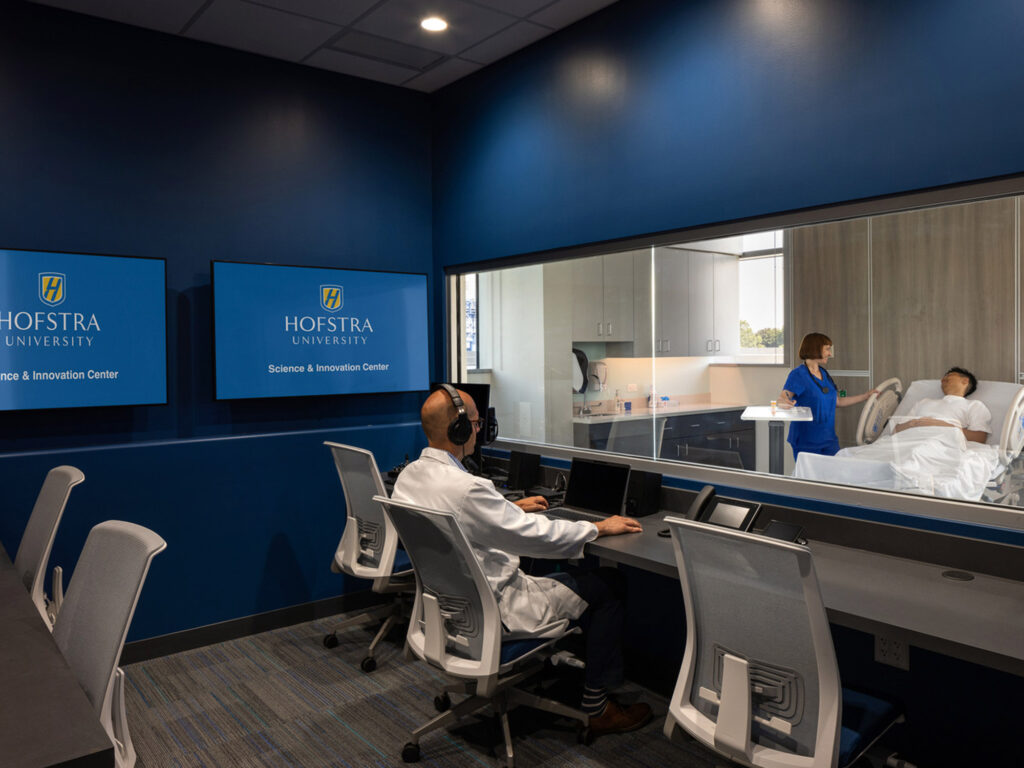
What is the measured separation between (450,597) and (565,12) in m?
2.73

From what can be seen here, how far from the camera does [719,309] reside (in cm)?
394

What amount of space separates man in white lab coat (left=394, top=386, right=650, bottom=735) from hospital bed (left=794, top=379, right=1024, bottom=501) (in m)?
0.83

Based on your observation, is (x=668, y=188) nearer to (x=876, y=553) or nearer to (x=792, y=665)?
(x=876, y=553)

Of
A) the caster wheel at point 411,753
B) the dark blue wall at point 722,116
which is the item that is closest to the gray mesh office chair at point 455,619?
the caster wheel at point 411,753

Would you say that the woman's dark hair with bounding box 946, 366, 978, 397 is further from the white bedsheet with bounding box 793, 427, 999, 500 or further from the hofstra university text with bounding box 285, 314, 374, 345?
the hofstra university text with bounding box 285, 314, 374, 345

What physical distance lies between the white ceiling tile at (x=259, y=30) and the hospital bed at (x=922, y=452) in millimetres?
3045

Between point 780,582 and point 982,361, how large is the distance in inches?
52.4

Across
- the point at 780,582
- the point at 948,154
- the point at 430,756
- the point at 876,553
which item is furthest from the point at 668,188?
the point at 430,756

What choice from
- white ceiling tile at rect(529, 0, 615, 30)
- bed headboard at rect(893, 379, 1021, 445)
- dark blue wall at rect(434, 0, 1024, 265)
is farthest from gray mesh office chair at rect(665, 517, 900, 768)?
white ceiling tile at rect(529, 0, 615, 30)

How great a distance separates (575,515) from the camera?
323cm

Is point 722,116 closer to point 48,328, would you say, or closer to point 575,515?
point 575,515

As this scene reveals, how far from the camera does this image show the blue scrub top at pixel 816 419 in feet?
9.75

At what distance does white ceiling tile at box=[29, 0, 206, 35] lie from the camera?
3418 millimetres

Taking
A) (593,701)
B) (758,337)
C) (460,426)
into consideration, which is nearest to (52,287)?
(460,426)
